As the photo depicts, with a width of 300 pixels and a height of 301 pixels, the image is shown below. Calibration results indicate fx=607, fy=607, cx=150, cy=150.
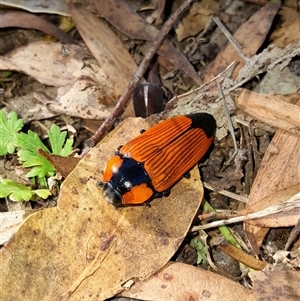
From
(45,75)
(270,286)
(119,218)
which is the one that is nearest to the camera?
(270,286)

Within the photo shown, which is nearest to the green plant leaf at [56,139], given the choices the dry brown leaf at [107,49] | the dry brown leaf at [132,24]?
the dry brown leaf at [107,49]

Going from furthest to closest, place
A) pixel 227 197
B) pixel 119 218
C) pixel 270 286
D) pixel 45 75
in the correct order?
pixel 45 75, pixel 227 197, pixel 119 218, pixel 270 286

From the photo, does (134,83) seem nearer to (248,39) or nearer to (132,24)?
(132,24)

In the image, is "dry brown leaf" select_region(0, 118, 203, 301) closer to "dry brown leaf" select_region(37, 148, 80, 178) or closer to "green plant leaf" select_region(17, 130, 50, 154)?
"dry brown leaf" select_region(37, 148, 80, 178)

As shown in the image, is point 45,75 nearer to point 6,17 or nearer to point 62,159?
point 6,17

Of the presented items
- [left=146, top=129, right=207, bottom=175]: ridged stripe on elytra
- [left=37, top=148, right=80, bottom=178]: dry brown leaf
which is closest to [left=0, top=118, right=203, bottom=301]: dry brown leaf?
[left=37, top=148, right=80, bottom=178]: dry brown leaf

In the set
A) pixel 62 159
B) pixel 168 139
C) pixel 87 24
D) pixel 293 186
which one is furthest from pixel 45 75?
pixel 293 186
